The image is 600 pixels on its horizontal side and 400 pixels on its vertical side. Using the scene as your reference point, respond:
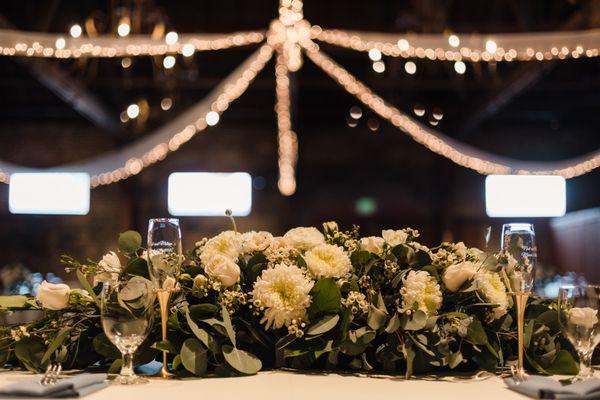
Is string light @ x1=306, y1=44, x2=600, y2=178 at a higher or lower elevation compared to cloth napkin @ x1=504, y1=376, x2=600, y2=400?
higher

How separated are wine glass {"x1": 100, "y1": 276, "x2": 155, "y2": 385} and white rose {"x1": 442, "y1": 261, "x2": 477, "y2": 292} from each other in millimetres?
604

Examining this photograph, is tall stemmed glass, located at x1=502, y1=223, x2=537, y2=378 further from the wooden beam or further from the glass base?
the wooden beam

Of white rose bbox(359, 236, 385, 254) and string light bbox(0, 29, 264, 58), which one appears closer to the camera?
white rose bbox(359, 236, 385, 254)

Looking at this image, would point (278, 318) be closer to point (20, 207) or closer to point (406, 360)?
point (406, 360)

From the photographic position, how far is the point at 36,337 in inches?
65.4

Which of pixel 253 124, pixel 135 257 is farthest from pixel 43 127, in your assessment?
pixel 135 257

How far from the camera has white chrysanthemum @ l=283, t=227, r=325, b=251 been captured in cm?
173

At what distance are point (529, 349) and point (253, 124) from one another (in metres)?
10.3

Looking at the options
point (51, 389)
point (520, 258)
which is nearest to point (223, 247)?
point (51, 389)

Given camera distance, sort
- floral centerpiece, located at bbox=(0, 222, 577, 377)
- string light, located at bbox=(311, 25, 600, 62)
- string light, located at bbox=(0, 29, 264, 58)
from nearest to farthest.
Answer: floral centerpiece, located at bbox=(0, 222, 577, 377), string light, located at bbox=(0, 29, 264, 58), string light, located at bbox=(311, 25, 600, 62)

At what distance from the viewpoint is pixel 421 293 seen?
1.59m

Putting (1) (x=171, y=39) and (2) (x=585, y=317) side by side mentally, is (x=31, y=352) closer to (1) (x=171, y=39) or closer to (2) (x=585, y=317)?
(2) (x=585, y=317)

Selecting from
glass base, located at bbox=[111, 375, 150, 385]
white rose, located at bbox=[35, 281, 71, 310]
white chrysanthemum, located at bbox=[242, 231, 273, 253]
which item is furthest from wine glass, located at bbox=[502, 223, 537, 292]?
white rose, located at bbox=[35, 281, 71, 310]

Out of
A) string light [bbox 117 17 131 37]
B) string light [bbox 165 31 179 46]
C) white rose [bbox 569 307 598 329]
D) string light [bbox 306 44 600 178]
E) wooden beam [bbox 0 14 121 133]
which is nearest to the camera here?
white rose [bbox 569 307 598 329]
